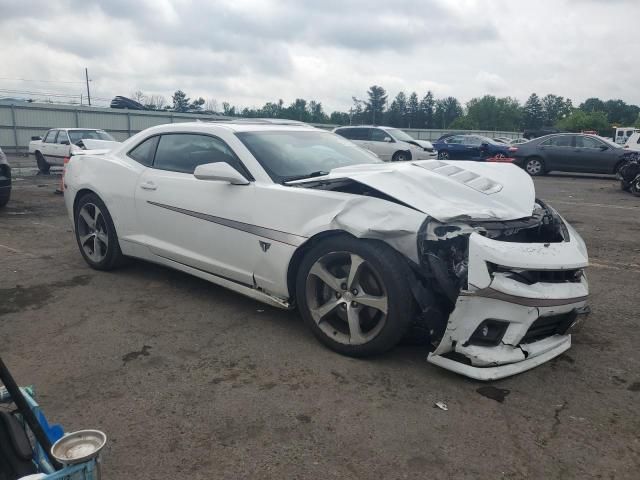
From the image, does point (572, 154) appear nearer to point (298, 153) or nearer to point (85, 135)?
point (298, 153)

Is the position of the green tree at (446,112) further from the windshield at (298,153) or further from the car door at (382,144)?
the windshield at (298,153)

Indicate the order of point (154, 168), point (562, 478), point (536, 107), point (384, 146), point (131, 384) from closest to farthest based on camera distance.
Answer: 1. point (562, 478)
2. point (131, 384)
3. point (154, 168)
4. point (384, 146)
5. point (536, 107)

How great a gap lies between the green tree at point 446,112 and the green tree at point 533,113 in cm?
1431

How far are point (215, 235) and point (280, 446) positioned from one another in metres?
1.87

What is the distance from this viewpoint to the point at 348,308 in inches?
124

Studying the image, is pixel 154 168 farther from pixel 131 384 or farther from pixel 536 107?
pixel 536 107

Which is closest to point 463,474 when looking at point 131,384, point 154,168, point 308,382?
point 308,382

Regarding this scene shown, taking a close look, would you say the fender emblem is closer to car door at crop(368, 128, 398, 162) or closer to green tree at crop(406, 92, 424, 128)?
car door at crop(368, 128, 398, 162)

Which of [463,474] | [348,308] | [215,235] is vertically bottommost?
[463,474]

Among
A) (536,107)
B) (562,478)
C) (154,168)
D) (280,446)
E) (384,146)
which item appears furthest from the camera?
(536,107)

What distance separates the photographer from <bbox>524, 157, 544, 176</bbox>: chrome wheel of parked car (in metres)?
17.1

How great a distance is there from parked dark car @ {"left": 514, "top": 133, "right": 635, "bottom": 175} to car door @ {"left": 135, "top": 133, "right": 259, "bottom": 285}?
587 inches

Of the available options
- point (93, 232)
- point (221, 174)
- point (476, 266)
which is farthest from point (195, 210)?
point (476, 266)

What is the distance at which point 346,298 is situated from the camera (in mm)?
3170
